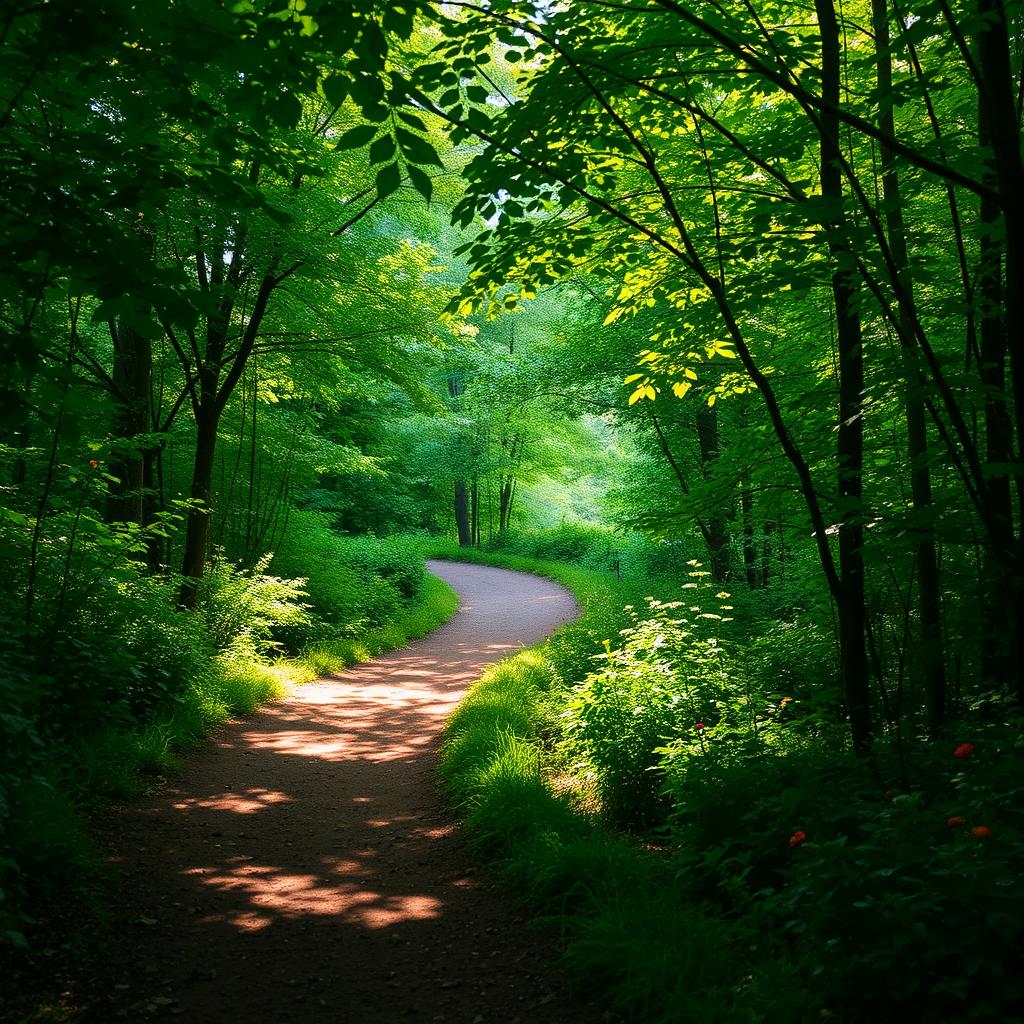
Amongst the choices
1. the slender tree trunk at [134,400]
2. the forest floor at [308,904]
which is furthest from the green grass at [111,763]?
the slender tree trunk at [134,400]

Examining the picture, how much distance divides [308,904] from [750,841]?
8.54ft

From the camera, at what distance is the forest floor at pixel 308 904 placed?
3389 millimetres

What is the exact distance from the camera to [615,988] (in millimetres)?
3229

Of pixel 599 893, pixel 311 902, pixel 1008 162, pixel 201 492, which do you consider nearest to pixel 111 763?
pixel 311 902

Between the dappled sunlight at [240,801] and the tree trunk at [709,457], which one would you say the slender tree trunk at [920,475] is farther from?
the tree trunk at [709,457]

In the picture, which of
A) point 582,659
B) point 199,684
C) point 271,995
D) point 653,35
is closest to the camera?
point 271,995

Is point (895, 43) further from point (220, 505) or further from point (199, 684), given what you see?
point (220, 505)

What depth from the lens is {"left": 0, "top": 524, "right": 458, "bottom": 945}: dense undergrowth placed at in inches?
150

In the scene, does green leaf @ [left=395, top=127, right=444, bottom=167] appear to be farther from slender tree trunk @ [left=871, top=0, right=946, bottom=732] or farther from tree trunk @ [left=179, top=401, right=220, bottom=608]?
tree trunk @ [left=179, top=401, right=220, bottom=608]

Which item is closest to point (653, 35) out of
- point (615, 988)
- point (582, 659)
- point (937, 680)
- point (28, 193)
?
point (28, 193)

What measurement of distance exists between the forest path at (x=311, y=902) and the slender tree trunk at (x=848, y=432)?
2.30 metres

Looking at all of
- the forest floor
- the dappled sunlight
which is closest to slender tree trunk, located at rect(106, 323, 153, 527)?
the forest floor

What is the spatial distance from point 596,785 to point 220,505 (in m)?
9.62

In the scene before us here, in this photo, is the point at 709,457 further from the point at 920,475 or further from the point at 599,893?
the point at 599,893
